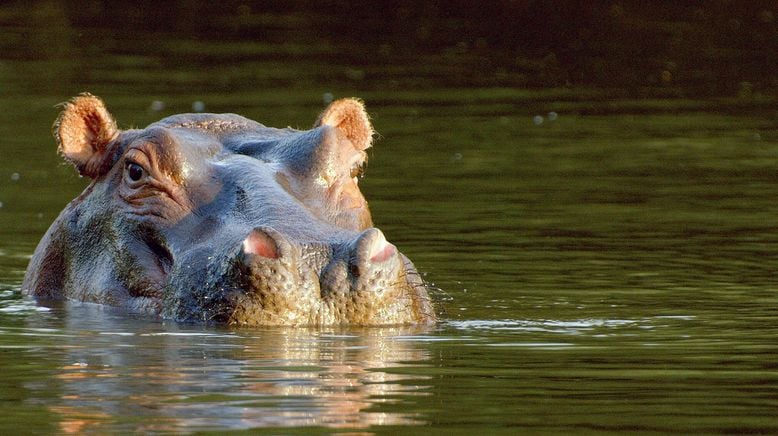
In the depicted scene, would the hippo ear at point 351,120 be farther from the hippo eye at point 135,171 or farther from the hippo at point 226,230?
the hippo eye at point 135,171

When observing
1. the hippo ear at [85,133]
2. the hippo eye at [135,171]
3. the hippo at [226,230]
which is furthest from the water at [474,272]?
the hippo ear at [85,133]

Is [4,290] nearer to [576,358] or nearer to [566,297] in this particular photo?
[566,297]

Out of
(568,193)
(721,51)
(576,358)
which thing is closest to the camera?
(576,358)

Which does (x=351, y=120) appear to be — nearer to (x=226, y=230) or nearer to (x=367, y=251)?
(x=226, y=230)

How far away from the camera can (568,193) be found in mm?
16719

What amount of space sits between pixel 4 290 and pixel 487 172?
6681mm

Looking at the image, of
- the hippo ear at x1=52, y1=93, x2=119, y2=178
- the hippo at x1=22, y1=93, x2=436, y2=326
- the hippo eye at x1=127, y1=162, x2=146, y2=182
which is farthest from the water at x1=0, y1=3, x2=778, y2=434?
the hippo ear at x1=52, y1=93, x2=119, y2=178

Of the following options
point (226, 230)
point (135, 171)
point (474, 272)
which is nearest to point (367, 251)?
point (226, 230)

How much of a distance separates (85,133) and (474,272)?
9.27ft

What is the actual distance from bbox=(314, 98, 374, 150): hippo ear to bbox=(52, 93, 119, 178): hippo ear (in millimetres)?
1223

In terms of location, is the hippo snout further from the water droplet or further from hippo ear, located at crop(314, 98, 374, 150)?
the water droplet

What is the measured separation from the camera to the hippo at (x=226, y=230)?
9.29 metres

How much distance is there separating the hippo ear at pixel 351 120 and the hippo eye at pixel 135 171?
4.19ft

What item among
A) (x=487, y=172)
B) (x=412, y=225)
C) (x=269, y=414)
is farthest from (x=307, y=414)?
(x=487, y=172)
